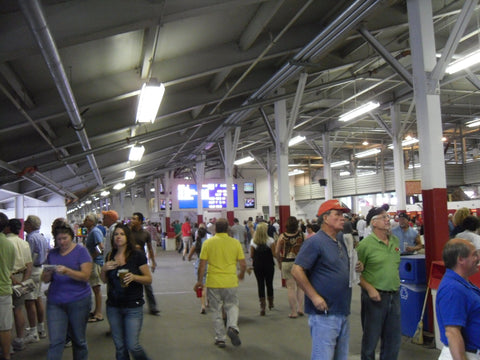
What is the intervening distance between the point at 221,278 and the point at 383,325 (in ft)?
7.49

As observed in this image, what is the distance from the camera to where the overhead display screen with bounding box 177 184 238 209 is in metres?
24.7

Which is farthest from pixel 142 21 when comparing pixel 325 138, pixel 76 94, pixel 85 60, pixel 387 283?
pixel 325 138

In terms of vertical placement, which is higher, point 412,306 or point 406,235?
point 406,235

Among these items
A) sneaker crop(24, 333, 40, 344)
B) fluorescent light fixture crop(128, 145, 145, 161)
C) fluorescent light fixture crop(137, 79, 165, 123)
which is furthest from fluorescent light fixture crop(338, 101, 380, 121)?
sneaker crop(24, 333, 40, 344)

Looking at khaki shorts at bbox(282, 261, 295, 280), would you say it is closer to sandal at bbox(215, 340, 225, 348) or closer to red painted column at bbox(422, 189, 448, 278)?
sandal at bbox(215, 340, 225, 348)

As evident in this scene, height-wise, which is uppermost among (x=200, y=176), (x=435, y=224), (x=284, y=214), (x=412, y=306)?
(x=200, y=176)

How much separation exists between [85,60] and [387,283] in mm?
5496

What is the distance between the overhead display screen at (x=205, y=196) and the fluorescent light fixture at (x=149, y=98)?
1741 centimetres

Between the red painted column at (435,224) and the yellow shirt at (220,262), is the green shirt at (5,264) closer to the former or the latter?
the yellow shirt at (220,262)

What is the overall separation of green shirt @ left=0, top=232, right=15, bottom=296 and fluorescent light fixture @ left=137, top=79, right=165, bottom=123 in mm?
2849

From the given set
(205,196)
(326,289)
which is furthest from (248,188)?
(326,289)

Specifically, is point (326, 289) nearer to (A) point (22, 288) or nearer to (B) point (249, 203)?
(A) point (22, 288)

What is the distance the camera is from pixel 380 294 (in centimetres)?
396

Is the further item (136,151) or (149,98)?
(136,151)
